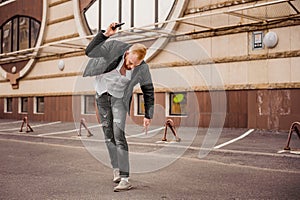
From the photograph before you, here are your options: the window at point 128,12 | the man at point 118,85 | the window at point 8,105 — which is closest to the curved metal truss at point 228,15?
the window at point 128,12

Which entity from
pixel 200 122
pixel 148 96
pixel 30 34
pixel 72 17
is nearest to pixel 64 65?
pixel 72 17

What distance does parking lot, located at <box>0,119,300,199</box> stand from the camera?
4.58 meters

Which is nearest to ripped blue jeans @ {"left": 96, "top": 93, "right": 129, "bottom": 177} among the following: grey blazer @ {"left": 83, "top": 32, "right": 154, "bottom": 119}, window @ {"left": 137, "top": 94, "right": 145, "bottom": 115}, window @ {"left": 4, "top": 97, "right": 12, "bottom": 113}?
grey blazer @ {"left": 83, "top": 32, "right": 154, "bottom": 119}

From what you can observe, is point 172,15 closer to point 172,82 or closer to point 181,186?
point 172,82

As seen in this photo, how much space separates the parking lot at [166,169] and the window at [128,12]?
531 centimetres

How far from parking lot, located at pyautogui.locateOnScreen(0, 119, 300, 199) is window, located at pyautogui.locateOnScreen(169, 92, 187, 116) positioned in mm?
2981

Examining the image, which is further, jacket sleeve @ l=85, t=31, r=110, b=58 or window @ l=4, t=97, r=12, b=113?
window @ l=4, t=97, r=12, b=113

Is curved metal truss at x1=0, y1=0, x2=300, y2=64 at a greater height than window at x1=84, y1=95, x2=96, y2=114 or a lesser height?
greater

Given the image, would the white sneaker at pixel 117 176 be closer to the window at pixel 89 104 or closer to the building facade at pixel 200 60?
the building facade at pixel 200 60

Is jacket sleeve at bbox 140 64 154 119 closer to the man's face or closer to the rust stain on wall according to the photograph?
the man's face

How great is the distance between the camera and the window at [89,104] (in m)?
16.3

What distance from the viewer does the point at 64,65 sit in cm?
1759

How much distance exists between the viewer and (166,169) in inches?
247

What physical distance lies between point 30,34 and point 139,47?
16.8 meters
